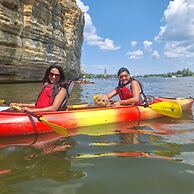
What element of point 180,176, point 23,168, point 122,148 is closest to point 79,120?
point 122,148

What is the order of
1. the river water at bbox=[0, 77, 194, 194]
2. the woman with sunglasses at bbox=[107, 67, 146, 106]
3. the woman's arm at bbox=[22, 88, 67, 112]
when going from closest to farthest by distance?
the river water at bbox=[0, 77, 194, 194] → the woman's arm at bbox=[22, 88, 67, 112] → the woman with sunglasses at bbox=[107, 67, 146, 106]

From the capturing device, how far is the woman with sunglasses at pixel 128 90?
7.62 metres

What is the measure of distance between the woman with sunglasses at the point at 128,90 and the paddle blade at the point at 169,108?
1.21ft

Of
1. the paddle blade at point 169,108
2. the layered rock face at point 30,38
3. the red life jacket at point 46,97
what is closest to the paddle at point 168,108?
the paddle blade at point 169,108

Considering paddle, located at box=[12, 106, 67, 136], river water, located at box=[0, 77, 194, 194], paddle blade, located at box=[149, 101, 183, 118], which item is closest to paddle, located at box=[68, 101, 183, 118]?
paddle blade, located at box=[149, 101, 183, 118]

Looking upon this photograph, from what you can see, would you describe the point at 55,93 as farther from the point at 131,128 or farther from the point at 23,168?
the point at 23,168

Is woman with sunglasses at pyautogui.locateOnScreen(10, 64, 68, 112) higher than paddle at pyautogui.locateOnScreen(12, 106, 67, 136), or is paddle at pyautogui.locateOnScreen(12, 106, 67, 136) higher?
woman with sunglasses at pyautogui.locateOnScreen(10, 64, 68, 112)

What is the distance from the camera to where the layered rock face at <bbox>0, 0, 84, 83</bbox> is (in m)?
19.5

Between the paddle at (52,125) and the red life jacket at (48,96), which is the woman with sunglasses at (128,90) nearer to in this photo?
the red life jacket at (48,96)

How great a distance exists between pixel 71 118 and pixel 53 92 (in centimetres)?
63

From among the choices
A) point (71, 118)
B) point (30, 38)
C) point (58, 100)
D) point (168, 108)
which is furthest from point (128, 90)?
point (30, 38)

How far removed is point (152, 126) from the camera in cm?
702

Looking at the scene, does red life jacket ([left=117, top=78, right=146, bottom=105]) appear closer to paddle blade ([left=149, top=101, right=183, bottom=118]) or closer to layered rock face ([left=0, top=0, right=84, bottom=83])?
paddle blade ([left=149, top=101, right=183, bottom=118])

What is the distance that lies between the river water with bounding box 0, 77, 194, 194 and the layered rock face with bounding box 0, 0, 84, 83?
14645mm
